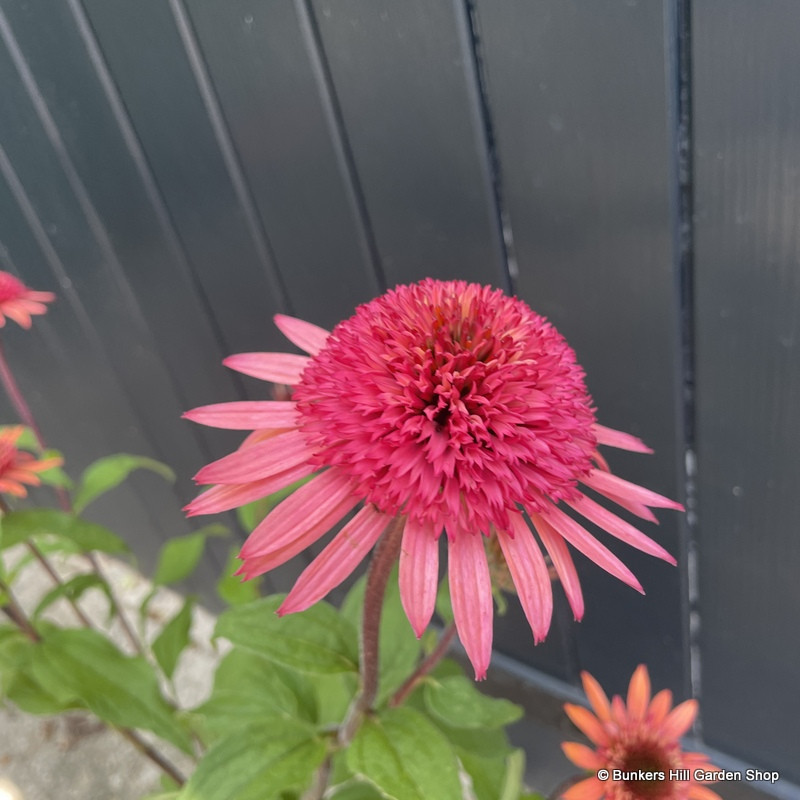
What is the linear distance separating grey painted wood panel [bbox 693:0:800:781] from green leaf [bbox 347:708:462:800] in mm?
380

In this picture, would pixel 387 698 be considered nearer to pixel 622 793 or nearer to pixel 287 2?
pixel 622 793

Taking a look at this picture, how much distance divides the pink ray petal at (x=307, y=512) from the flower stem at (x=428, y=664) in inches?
7.3

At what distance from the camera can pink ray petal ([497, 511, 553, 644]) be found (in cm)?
34

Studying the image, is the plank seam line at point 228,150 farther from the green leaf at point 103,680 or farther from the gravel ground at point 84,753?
the gravel ground at point 84,753

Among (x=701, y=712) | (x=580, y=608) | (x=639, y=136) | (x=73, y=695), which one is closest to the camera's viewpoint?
(x=580, y=608)

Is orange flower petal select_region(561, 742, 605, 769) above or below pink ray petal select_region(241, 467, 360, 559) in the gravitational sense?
below

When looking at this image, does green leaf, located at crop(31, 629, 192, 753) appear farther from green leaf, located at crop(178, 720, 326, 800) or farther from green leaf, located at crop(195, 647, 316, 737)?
green leaf, located at crop(178, 720, 326, 800)

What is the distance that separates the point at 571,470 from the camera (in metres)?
0.35

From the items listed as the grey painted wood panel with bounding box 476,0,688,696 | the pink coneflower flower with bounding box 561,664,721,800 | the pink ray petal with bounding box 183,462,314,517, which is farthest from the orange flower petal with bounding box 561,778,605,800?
the pink ray petal with bounding box 183,462,314,517

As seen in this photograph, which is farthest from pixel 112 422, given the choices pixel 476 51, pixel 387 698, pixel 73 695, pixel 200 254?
pixel 476 51

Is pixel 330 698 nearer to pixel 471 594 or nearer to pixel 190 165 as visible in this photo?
pixel 471 594

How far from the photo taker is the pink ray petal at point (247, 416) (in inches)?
15.3

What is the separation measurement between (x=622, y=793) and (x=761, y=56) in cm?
56

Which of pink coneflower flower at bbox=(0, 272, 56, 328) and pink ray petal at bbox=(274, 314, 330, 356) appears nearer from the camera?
pink ray petal at bbox=(274, 314, 330, 356)
